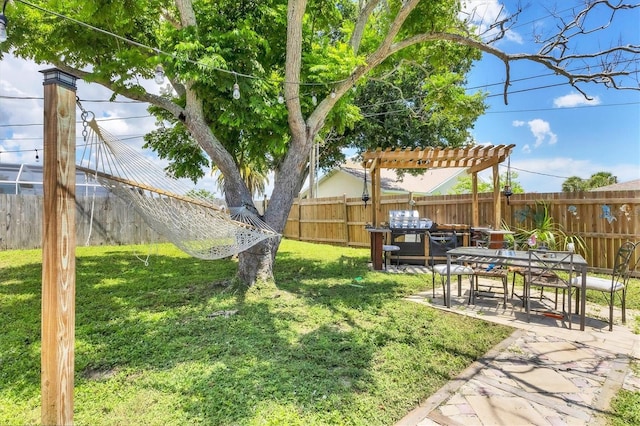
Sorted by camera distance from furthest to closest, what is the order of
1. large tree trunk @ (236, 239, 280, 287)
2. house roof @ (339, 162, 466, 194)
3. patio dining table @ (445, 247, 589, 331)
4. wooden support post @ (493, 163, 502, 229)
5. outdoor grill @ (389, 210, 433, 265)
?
house roof @ (339, 162, 466, 194), outdoor grill @ (389, 210, 433, 265), wooden support post @ (493, 163, 502, 229), large tree trunk @ (236, 239, 280, 287), patio dining table @ (445, 247, 589, 331)

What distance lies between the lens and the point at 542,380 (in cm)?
244

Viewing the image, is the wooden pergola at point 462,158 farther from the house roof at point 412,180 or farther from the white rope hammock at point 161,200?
the house roof at point 412,180

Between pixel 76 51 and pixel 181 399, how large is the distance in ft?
14.7

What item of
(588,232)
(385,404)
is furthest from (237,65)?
(588,232)

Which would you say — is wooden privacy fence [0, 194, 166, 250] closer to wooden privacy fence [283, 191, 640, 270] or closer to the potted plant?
wooden privacy fence [283, 191, 640, 270]

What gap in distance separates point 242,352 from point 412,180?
16511 mm

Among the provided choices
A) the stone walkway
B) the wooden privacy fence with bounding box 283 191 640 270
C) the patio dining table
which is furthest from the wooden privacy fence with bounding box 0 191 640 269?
the stone walkway

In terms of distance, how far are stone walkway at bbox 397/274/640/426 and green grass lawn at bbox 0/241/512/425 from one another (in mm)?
154

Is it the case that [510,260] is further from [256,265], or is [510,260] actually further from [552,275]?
[256,265]

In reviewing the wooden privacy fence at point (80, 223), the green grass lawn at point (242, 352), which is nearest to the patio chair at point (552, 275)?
the green grass lawn at point (242, 352)

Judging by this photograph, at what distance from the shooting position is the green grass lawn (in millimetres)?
2061

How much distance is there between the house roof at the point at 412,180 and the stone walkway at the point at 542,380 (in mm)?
12996

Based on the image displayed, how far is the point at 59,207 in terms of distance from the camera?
1589 millimetres

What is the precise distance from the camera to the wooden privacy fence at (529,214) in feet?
19.1
